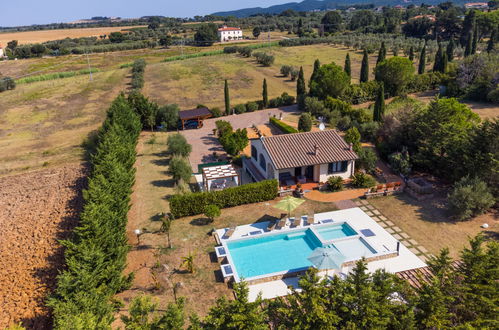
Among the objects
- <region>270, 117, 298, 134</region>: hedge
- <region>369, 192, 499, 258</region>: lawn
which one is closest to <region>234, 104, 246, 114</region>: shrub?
<region>270, 117, 298, 134</region>: hedge

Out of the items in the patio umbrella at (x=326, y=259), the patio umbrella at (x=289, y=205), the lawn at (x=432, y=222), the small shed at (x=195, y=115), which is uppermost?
the small shed at (x=195, y=115)

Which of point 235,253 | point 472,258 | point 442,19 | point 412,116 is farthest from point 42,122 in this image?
point 442,19

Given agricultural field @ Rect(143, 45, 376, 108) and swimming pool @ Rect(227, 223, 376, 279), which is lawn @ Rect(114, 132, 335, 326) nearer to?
swimming pool @ Rect(227, 223, 376, 279)

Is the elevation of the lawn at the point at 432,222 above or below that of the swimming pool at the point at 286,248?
above

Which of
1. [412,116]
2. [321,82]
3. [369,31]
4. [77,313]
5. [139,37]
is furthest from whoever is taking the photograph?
[139,37]

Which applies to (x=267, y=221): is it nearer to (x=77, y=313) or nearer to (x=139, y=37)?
(x=77, y=313)

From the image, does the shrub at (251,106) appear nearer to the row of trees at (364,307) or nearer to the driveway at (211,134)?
the driveway at (211,134)

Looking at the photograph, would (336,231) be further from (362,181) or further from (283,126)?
(283,126)

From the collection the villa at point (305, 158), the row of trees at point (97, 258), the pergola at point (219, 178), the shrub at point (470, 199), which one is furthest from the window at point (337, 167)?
the row of trees at point (97, 258)
